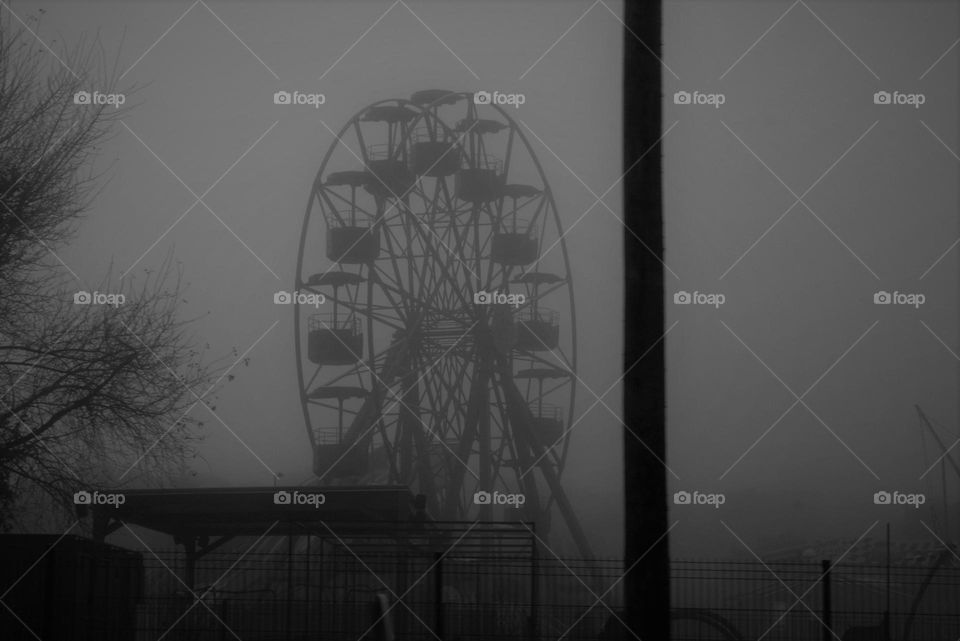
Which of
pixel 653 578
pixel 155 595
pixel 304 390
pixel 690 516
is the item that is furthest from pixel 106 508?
pixel 653 578

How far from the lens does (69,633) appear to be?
9812 millimetres
